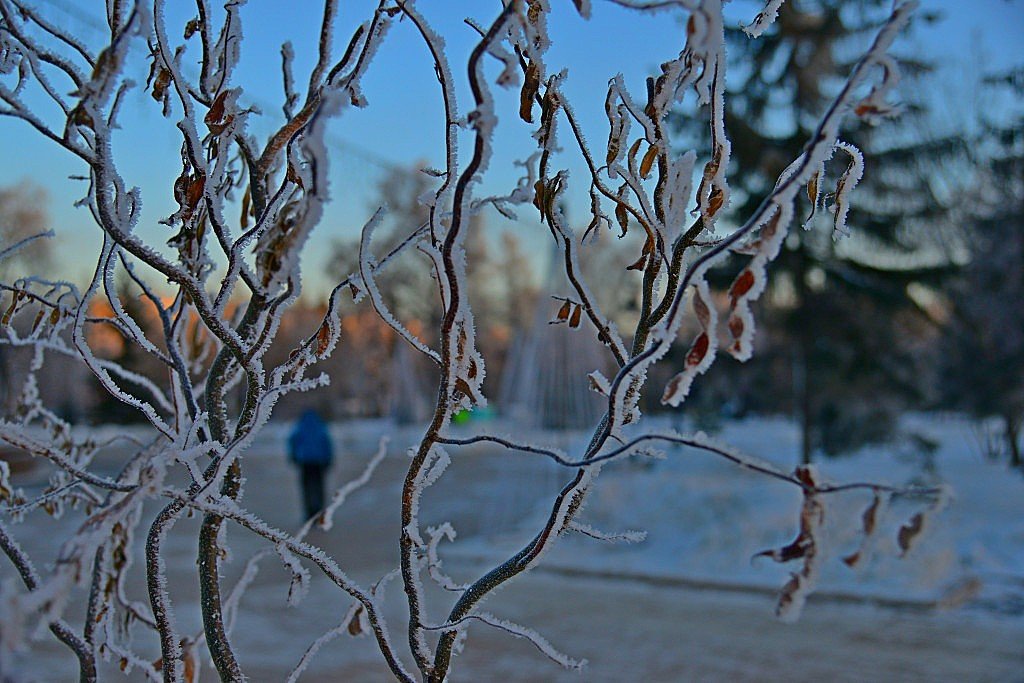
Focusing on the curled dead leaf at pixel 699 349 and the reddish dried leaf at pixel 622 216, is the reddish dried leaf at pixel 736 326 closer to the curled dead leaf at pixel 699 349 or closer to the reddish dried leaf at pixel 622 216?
the curled dead leaf at pixel 699 349

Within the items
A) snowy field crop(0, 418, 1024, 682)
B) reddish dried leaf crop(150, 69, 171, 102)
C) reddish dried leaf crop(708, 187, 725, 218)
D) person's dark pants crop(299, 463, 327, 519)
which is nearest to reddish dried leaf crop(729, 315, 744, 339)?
reddish dried leaf crop(708, 187, 725, 218)

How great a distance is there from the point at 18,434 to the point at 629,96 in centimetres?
114

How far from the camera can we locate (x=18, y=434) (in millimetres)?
1408

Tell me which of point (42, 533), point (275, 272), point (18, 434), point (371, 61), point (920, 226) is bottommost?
point (42, 533)

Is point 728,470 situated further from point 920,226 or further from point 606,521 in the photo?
point 920,226

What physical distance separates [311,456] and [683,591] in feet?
16.2

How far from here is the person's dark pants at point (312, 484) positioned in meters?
10.8

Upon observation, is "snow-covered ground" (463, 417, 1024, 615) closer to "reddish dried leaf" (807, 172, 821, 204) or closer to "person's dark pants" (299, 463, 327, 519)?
"person's dark pants" (299, 463, 327, 519)

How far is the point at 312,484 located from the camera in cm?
1092

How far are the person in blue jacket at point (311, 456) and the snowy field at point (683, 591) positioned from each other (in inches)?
16.2

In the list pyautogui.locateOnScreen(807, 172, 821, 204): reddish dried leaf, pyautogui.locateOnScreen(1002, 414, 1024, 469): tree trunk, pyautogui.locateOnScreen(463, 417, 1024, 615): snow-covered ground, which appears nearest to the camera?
pyautogui.locateOnScreen(807, 172, 821, 204): reddish dried leaf

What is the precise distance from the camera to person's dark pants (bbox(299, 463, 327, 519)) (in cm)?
1082

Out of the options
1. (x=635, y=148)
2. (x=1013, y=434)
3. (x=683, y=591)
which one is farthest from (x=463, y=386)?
(x=1013, y=434)

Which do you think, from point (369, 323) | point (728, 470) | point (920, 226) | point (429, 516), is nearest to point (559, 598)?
point (429, 516)
